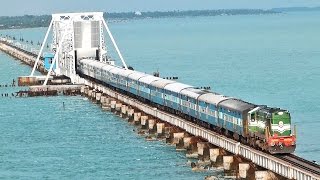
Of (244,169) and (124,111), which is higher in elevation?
(244,169)

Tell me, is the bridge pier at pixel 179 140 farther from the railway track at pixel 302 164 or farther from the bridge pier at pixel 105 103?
the bridge pier at pixel 105 103

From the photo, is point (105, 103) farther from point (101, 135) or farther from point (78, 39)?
point (78, 39)

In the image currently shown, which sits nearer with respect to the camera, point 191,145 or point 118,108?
point 191,145

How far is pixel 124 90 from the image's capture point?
110438 millimetres

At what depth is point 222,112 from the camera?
222 ft

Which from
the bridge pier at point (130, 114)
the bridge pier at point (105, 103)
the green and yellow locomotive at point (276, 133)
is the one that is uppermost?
the green and yellow locomotive at point (276, 133)

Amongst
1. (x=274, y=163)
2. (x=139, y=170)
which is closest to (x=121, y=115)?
(x=139, y=170)

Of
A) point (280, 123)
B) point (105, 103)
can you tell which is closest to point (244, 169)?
point (280, 123)

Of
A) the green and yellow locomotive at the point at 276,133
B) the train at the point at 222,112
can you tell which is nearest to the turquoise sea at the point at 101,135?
the train at the point at 222,112

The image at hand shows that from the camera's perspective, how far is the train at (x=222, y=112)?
58531mm

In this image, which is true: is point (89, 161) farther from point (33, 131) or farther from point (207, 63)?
point (207, 63)

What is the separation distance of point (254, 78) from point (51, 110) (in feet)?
172

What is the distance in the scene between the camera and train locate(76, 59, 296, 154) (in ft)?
192

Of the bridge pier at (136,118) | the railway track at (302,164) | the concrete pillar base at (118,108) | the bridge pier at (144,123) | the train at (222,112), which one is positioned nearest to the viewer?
the railway track at (302,164)
